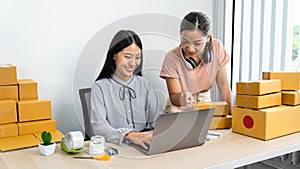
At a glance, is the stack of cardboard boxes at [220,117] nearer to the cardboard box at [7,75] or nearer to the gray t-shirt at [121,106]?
the gray t-shirt at [121,106]

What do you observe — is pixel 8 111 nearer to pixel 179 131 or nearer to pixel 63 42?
pixel 63 42

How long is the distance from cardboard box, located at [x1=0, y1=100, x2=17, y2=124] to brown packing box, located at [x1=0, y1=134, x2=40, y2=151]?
9 centimetres

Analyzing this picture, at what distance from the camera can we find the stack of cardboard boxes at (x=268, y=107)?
4.80ft

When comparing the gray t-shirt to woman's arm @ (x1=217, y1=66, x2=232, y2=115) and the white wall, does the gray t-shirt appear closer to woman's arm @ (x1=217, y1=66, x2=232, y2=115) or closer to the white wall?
the white wall

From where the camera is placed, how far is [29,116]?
157cm

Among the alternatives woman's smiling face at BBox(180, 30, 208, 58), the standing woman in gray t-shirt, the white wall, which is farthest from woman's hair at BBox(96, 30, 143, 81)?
woman's smiling face at BBox(180, 30, 208, 58)

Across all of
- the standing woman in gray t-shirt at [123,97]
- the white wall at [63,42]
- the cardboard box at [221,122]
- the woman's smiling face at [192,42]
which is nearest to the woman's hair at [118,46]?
the standing woman in gray t-shirt at [123,97]

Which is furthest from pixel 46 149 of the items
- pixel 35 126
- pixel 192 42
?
pixel 192 42

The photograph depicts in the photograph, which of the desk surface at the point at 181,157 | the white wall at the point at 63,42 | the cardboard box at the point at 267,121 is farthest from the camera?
the white wall at the point at 63,42

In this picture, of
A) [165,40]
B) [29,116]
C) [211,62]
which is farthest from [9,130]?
[211,62]

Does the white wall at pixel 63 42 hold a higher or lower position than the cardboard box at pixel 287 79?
higher

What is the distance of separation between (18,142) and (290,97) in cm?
123

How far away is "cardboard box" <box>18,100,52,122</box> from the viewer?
1554 mm

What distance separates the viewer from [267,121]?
144cm
